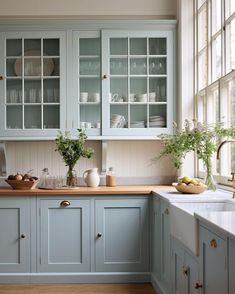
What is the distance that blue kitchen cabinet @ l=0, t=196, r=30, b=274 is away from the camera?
397cm

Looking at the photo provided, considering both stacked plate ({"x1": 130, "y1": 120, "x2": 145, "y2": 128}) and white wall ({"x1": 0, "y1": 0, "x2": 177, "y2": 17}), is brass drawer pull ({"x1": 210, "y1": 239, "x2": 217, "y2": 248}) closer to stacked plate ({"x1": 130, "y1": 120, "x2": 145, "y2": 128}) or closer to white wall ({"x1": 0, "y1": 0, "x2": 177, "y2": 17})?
stacked plate ({"x1": 130, "y1": 120, "x2": 145, "y2": 128})

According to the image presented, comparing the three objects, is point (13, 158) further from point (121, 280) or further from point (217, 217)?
point (217, 217)

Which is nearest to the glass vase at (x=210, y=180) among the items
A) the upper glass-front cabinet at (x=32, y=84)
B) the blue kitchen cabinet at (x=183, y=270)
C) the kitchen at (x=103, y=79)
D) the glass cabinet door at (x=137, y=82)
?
the blue kitchen cabinet at (x=183, y=270)

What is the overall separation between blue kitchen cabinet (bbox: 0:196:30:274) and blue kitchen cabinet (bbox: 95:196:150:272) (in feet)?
2.01

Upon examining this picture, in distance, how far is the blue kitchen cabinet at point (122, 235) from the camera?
399 centimetres

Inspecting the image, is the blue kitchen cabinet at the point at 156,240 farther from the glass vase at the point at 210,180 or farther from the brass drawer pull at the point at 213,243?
the brass drawer pull at the point at 213,243

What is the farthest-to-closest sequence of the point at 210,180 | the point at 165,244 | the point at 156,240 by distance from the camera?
the point at 156,240 → the point at 210,180 → the point at 165,244

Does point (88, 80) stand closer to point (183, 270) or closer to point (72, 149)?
point (72, 149)

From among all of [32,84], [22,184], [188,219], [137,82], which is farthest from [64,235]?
[188,219]

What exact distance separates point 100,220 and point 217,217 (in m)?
1.97

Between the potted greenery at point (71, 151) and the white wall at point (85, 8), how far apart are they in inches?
49.4

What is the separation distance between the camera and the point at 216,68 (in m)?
3.83

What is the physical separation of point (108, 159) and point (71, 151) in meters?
0.57

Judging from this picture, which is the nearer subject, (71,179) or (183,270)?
(183,270)
